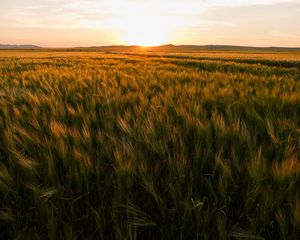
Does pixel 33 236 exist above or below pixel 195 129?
below

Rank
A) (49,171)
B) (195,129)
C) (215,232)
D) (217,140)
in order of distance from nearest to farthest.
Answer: (215,232), (49,171), (217,140), (195,129)

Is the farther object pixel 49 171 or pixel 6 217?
pixel 49 171

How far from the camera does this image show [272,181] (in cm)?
99

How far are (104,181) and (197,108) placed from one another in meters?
0.93

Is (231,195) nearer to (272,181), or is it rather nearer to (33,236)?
(272,181)

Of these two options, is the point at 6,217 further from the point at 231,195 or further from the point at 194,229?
the point at 231,195

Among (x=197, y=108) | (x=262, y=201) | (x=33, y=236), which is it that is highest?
(x=197, y=108)

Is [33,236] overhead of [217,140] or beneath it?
beneath

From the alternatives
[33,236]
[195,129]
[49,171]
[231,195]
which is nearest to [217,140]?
[195,129]

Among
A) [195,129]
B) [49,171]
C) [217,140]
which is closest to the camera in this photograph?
[49,171]

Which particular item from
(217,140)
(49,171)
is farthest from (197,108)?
(49,171)

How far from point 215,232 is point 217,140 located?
591 mm

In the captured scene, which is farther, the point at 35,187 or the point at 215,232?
the point at 35,187

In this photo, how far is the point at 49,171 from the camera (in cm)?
110
